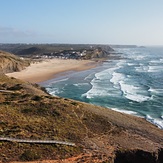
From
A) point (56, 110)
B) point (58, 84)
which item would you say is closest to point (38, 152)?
point (56, 110)

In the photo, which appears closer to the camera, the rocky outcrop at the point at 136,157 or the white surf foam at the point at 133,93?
the rocky outcrop at the point at 136,157

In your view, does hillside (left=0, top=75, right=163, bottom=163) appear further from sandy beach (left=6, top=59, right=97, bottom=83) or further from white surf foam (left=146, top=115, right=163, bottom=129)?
sandy beach (left=6, top=59, right=97, bottom=83)

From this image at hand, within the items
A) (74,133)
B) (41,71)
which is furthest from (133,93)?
(41,71)

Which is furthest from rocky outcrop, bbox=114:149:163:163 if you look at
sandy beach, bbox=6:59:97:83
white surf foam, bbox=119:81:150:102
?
sandy beach, bbox=6:59:97:83

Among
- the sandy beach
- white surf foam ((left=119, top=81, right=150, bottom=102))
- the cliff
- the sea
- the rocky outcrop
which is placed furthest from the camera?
the sandy beach

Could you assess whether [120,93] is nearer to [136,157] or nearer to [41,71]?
[136,157]

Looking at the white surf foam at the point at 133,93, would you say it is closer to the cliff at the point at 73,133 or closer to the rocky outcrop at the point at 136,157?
the cliff at the point at 73,133

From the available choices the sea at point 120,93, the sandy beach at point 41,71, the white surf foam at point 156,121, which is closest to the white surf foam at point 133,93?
the sea at point 120,93

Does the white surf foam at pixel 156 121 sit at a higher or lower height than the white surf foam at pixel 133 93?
higher
